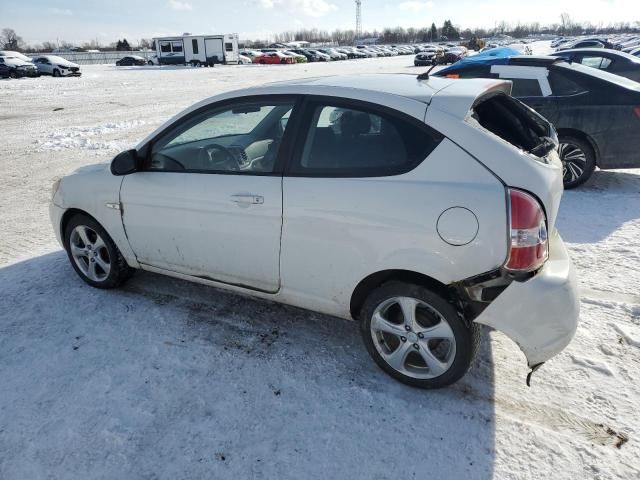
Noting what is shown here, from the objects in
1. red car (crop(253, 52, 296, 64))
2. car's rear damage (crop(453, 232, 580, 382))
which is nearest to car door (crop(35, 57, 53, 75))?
red car (crop(253, 52, 296, 64))

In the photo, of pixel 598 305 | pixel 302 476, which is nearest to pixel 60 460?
pixel 302 476

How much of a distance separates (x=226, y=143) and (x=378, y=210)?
1.60 m

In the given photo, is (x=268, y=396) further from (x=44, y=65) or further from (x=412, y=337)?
(x=44, y=65)

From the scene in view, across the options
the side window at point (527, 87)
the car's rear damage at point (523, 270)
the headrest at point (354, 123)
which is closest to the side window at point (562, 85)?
the side window at point (527, 87)

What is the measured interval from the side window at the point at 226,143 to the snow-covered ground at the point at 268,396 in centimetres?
112

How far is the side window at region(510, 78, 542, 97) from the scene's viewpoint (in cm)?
620

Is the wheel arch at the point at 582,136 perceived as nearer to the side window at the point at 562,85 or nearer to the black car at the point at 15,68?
the side window at the point at 562,85

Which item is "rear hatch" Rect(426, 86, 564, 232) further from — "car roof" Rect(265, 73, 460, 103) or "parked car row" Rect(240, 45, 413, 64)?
"parked car row" Rect(240, 45, 413, 64)

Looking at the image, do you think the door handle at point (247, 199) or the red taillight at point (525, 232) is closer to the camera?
the red taillight at point (525, 232)

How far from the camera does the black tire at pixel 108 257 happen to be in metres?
3.84

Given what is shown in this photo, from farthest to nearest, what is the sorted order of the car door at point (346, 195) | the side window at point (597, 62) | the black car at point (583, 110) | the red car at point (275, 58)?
the red car at point (275, 58) → the side window at point (597, 62) → the black car at point (583, 110) → the car door at point (346, 195)

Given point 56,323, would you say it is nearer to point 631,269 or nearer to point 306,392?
point 306,392

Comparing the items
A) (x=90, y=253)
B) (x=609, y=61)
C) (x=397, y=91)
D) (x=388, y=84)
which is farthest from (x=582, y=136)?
(x=90, y=253)

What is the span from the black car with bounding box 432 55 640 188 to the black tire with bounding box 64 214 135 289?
212 inches
